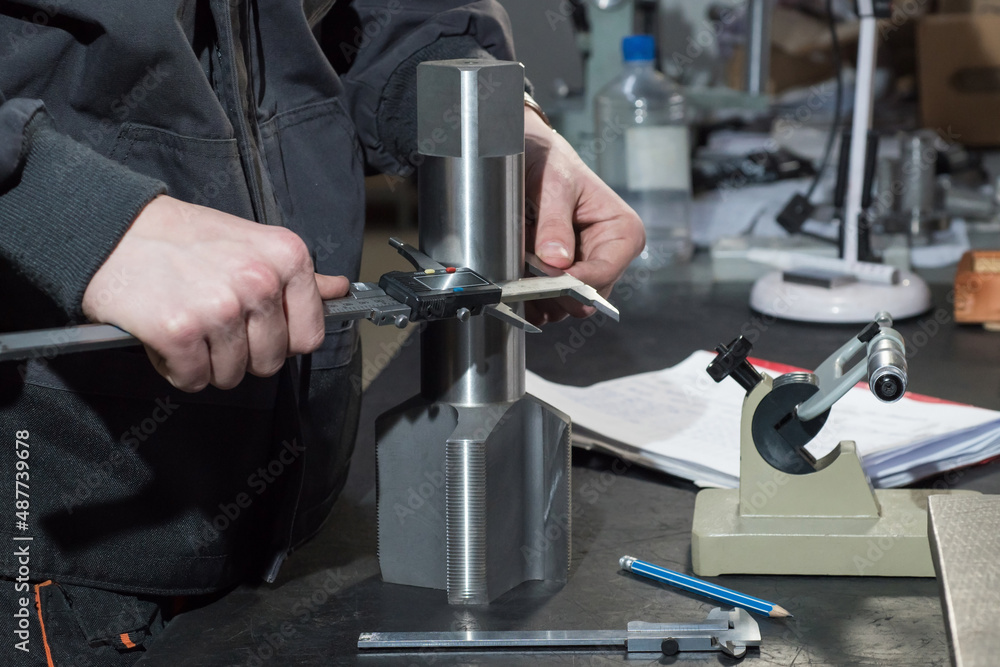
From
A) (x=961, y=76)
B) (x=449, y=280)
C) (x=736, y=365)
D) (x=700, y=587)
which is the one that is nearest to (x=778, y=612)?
(x=700, y=587)

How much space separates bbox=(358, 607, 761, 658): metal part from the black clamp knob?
0.16m

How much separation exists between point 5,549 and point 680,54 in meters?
2.26

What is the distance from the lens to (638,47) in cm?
156

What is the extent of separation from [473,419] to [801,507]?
23 centimetres

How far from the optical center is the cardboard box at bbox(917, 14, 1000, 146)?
2004mm

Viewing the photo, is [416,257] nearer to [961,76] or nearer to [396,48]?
[396,48]

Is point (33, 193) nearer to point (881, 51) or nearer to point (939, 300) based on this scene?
point (939, 300)

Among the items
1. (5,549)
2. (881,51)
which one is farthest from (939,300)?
(881,51)

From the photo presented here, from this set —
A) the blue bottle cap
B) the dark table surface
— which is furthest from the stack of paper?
the blue bottle cap

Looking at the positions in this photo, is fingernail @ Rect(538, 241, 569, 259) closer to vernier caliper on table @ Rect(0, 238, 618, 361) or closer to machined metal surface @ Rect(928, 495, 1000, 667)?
vernier caliper on table @ Rect(0, 238, 618, 361)

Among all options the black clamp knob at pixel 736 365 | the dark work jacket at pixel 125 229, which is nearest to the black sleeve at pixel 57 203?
Result: the dark work jacket at pixel 125 229

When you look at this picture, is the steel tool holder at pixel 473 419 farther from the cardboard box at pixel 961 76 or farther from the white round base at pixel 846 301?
the cardboard box at pixel 961 76

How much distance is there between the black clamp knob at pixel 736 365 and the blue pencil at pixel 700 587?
0.13 meters

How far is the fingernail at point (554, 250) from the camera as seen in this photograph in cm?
71
